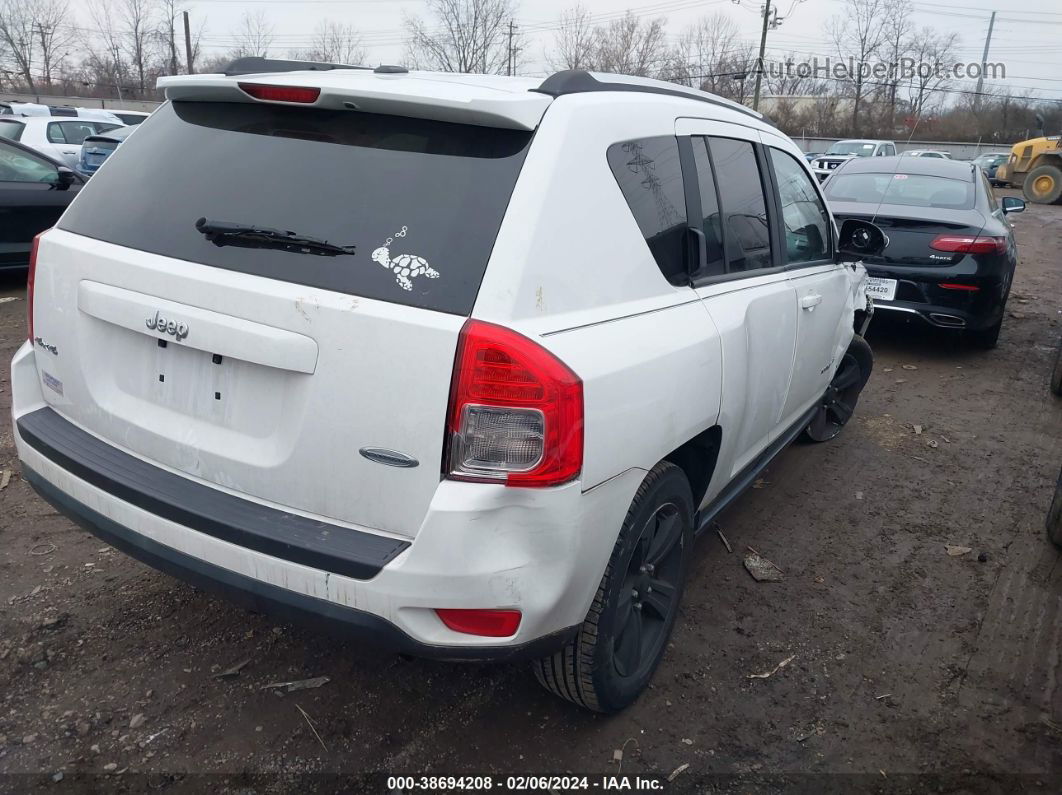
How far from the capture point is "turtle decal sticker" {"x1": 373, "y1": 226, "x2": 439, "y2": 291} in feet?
6.36

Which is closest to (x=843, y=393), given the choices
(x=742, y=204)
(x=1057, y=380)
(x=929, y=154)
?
(x=1057, y=380)

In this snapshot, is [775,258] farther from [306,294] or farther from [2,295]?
[2,295]

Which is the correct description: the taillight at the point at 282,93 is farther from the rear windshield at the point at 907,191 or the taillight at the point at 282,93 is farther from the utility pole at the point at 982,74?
the utility pole at the point at 982,74

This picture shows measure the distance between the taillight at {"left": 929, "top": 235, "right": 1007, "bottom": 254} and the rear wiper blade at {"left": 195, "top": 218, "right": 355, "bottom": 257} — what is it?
6045mm

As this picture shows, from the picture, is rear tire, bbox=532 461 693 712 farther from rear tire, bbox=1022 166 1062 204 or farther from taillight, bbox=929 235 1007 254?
rear tire, bbox=1022 166 1062 204

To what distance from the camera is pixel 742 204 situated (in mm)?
3154

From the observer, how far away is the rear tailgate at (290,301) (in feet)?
6.26

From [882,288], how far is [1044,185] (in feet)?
74.6

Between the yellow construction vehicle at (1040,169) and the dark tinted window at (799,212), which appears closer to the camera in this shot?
the dark tinted window at (799,212)

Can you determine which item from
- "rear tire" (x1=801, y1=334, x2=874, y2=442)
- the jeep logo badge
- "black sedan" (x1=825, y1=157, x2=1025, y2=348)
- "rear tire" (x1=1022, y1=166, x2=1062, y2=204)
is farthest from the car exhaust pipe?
"rear tire" (x1=1022, y1=166, x2=1062, y2=204)

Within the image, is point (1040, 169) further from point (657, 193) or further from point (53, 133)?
point (657, 193)

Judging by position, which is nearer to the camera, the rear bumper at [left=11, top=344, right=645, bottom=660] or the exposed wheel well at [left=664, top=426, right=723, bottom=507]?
the rear bumper at [left=11, top=344, right=645, bottom=660]

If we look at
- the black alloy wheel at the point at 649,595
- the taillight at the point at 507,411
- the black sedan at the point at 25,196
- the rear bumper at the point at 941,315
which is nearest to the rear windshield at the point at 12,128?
the black sedan at the point at 25,196

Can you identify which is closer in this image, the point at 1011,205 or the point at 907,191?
the point at 907,191
